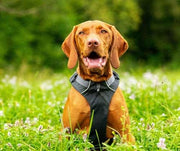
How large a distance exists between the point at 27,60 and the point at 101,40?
14.9 metres

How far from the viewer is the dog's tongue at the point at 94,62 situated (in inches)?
158

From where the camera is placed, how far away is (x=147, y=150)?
12.3 feet

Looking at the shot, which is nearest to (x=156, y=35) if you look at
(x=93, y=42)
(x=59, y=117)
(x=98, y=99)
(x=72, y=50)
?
(x=59, y=117)

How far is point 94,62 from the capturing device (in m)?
4.05

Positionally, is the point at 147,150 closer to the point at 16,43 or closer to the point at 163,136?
the point at 163,136

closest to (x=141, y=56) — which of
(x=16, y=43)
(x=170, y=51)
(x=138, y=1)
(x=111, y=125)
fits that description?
(x=170, y=51)

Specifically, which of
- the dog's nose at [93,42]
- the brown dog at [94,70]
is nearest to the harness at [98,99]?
the brown dog at [94,70]

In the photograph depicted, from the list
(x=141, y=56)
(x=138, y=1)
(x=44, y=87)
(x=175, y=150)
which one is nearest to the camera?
(x=175, y=150)

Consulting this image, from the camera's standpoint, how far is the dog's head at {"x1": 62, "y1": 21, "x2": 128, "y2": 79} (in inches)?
156

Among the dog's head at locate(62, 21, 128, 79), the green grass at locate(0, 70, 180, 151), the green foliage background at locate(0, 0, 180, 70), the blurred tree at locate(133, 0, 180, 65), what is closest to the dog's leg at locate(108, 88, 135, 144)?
the green grass at locate(0, 70, 180, 151)

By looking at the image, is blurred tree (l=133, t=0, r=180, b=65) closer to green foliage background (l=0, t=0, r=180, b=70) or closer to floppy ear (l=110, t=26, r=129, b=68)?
green foliage background (l=0, t=0, r=180, b=70)

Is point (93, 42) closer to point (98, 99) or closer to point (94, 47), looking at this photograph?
point (94, 47)

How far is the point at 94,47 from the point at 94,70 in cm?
25

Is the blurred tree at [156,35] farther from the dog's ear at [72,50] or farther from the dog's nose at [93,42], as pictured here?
the dog's nose at [93,42]
